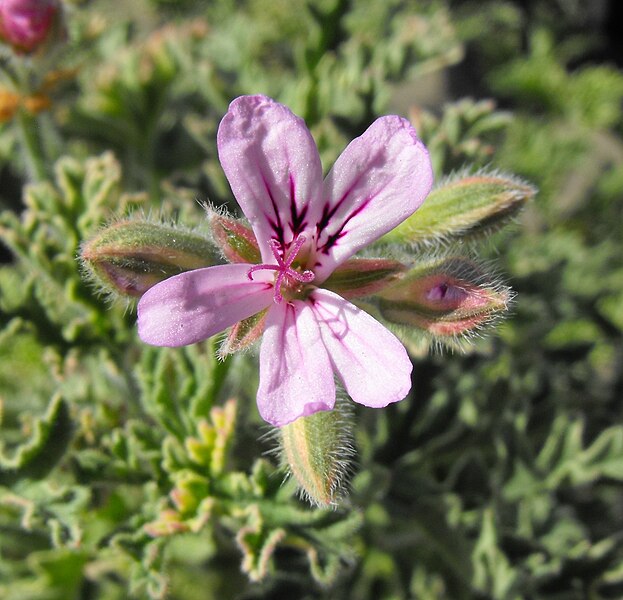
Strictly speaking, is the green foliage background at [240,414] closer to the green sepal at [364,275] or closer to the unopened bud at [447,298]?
the unopened bud at [447,298]

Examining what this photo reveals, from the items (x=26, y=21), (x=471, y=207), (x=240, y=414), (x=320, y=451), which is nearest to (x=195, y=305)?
(x=320, y=451)

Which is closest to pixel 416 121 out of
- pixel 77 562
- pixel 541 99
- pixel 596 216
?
pixel 77 562

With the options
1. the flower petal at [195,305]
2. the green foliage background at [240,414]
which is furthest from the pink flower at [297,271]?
the green foliage background at [240,414]

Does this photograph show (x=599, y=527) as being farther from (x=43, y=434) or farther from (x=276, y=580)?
(x=43, y=434)

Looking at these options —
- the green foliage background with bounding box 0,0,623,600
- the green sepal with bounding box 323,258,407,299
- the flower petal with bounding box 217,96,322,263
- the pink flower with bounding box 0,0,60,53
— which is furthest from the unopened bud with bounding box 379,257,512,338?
the pink flower with bounding box 0,0,60,53

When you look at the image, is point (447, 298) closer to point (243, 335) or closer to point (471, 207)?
point (471, 207)

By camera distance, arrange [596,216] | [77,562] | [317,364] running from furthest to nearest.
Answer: [596,216] < [77,562] < [317,364]

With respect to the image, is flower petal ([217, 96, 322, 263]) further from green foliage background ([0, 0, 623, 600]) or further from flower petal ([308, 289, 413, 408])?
green foliage background ([0, 0, 623, 600])
